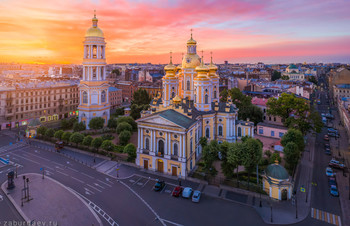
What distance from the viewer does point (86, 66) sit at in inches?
2432

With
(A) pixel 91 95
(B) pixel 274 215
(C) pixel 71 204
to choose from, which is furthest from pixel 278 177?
(A) pixel 91 95

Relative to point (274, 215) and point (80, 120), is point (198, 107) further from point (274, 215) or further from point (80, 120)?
point (80, 120)

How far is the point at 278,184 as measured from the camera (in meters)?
30.9

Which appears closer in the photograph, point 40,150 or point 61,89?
point 40,150

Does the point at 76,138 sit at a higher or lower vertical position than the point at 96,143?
higher

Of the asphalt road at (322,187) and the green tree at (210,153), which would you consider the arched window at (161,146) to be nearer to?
the green tree at (210,153)

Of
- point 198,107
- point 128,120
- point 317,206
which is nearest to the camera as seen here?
point 317,206

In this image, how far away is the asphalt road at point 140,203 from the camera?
2683 centimetres

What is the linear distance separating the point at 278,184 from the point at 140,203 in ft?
62.2

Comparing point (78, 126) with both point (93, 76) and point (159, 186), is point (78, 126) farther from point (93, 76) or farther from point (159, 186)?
point (159, 186)

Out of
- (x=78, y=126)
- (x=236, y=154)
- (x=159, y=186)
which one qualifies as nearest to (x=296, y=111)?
(x=236, y=154)

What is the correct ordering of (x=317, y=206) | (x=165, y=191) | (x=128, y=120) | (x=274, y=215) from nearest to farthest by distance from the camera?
(x=274, y=215)
(x=317, y=206)
(x=165, y=191)
(x=128, y=120)

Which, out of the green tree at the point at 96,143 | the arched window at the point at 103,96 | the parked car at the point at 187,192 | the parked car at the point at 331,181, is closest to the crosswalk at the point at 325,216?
the parked car at the point at 331,181

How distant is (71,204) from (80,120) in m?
37.3
